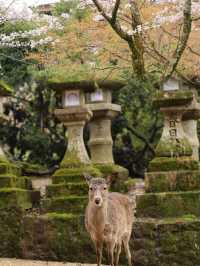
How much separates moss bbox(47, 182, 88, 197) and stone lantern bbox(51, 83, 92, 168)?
590 mm

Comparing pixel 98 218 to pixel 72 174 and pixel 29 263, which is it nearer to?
pixel 29 263

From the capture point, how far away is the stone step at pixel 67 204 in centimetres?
906

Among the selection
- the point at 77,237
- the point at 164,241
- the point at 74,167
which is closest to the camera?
the point at 164,241

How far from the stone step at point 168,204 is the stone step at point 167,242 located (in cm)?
24

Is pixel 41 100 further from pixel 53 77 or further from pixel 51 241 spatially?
pixel 51 241

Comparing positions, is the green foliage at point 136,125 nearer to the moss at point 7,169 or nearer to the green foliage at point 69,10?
the green foliage at point 69,10

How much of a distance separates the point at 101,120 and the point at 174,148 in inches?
139

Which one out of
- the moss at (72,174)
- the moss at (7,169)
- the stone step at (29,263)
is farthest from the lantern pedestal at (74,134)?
the stone step at (29,263)

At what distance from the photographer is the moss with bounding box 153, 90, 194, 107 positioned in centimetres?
912

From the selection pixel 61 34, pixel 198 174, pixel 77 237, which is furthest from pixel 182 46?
pixel 61 34

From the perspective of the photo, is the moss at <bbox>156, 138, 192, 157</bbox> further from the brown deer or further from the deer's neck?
the deer's neck

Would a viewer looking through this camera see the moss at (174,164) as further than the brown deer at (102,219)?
Yes

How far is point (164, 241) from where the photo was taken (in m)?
7.90

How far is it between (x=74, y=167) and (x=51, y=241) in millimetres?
1721
